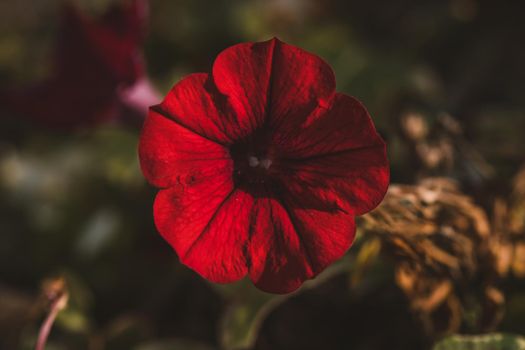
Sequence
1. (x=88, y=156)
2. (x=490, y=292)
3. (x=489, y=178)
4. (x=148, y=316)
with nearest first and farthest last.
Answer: (x=490, y=292), (x=489, y=178), (x=148, y=316), (x=88, y=156)

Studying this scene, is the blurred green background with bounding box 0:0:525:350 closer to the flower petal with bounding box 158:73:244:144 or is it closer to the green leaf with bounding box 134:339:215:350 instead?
the green leaf with bounding box 134:339:215:350

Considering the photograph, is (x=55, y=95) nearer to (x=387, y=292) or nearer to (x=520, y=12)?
(x=387, y=292)

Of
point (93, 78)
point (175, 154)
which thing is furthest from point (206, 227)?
point (93, 78)

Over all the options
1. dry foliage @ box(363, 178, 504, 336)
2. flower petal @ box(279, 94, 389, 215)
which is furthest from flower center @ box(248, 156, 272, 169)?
dry foliage @ box(363, 178, 504, 336)

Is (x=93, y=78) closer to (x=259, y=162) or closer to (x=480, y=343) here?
(x=259, y=162)

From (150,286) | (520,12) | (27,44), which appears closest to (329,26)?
(520,12)
